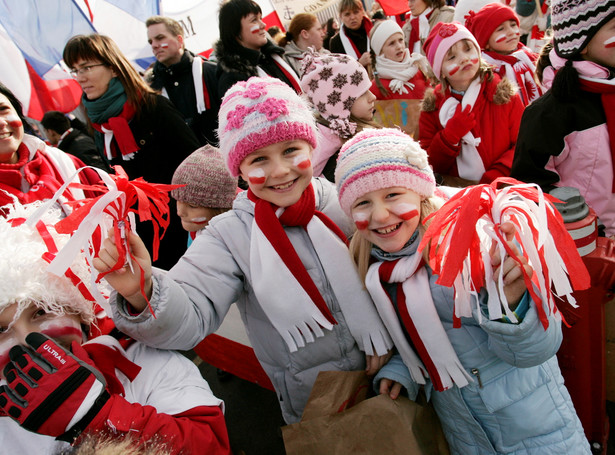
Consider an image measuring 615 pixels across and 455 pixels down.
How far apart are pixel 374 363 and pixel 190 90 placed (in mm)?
3258

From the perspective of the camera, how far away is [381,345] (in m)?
1.53

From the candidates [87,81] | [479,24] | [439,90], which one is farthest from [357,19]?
[87,81]

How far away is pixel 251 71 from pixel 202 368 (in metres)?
2.64

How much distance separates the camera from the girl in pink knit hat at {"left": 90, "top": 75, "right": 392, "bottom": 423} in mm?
1473

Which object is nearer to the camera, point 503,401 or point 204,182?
point 503,401

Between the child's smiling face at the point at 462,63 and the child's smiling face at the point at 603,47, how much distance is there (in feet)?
3.01

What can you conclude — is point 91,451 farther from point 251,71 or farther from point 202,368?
point 251,71

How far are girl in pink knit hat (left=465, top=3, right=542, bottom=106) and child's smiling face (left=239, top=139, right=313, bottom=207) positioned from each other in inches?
94.7

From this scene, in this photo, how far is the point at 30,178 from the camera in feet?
7.47

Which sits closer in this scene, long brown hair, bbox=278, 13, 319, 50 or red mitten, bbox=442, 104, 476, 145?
red mitten, bbox=442, 104, 476, 145

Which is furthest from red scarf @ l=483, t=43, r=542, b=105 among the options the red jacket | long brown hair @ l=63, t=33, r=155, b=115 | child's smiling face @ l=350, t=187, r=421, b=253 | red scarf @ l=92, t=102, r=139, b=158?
red scarf @ l=92, t=102, r=139, b=158

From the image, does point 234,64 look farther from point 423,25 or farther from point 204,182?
point 423,25

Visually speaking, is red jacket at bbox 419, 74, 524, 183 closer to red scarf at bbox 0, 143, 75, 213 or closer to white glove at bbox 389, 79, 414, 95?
white glove at bbox 389, 79, 414, 95

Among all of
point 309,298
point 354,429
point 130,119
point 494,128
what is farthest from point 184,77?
point 354,429
